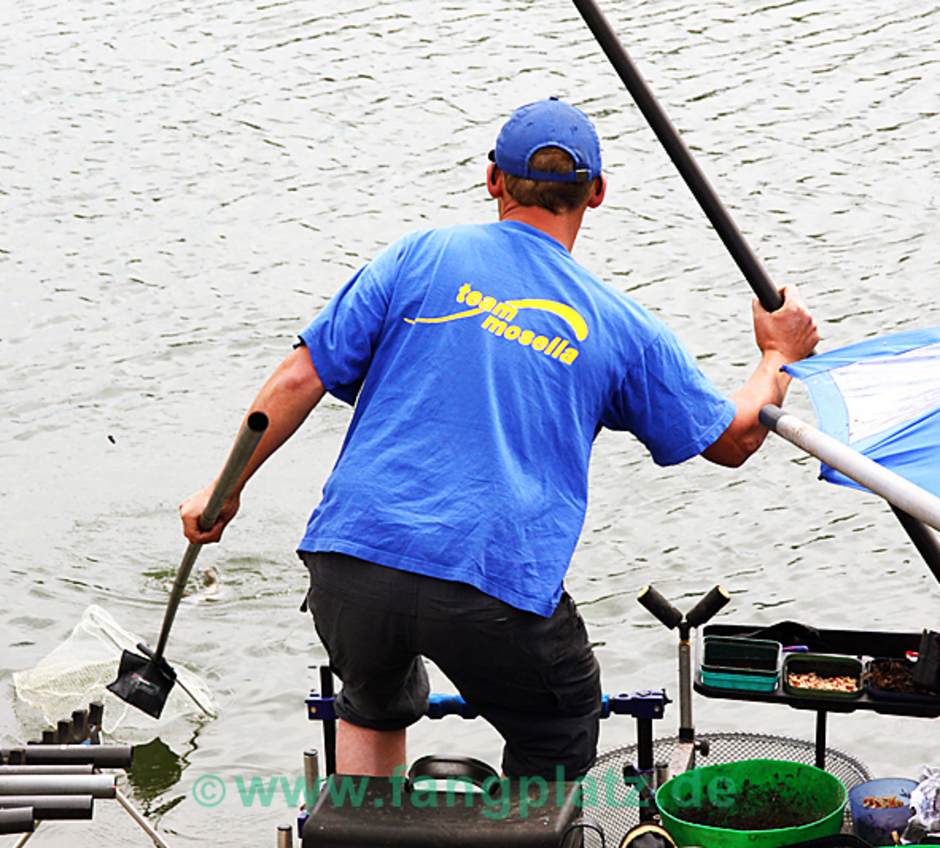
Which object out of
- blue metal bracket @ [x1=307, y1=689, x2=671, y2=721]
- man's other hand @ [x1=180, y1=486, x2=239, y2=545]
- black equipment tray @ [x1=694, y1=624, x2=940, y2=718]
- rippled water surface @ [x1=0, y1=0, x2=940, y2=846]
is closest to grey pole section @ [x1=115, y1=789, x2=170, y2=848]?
blue metal bracket @ [x1=307, y1=689, x2=671, y2=721]

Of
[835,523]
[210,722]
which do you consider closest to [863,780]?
[210,722]

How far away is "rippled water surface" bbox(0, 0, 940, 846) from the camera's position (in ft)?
24.9

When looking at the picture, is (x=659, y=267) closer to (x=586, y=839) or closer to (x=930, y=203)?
(x=930, y=203)

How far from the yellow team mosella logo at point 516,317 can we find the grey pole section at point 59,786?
113 centimetres

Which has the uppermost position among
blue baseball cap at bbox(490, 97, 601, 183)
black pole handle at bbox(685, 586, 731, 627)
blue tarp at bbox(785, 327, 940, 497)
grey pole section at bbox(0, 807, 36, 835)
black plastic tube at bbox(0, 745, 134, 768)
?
blue baseball cap at bbox(490, 97, 601, 183)

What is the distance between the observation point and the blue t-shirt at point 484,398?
12.7ft

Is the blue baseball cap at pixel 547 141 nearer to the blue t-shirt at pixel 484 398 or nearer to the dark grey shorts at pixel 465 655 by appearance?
the blue t-shirt at pixel 484 398

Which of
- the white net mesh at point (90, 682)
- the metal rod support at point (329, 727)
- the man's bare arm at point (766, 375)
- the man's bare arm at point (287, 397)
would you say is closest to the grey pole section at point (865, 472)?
the man's bare arm at point (766, 375)

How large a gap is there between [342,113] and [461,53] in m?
1.19

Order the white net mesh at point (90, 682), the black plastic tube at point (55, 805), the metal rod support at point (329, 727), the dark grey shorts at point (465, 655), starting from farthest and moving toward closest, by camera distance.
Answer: the white net mesh at point (90, 682)
the metal rod support at point (329, 727)
the dark grey shorts at point (465, 655)
the black plastic tube at point (55, 805)

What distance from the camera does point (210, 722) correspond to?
6.85 m

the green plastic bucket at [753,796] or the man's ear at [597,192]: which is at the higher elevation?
the man's ear at [597,192]

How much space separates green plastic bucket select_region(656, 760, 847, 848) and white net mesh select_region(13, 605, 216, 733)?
7.65 feet

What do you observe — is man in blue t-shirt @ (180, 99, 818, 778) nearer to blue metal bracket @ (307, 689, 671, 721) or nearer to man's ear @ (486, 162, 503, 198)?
man's ear @ (486, 162, 503, 198)
